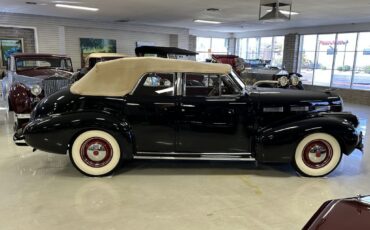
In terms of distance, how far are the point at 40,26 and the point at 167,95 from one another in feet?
33.5

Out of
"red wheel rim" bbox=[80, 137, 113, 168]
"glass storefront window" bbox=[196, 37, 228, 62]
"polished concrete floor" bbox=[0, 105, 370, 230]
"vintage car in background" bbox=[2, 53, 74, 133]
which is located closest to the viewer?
"polished concrete floor" bbox=[0, 105, 370, 230]

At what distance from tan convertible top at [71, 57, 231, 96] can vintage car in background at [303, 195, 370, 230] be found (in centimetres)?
261

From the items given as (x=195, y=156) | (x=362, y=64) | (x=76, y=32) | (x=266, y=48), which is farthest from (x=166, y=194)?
(x=266, y=48)

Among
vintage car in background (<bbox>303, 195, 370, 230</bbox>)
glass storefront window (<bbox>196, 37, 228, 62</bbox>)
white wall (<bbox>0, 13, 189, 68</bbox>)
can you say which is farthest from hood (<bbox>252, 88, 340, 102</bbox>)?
glass storefront window (<bbox>196, 37, 228, 62</bbox>)

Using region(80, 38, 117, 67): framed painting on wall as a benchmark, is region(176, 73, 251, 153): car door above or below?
below

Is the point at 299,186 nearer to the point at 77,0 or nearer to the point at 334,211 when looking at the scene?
the point at 334,211

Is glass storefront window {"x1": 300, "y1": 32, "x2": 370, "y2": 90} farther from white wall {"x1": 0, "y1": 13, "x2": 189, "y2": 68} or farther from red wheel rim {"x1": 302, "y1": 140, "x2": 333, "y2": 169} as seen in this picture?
red wheel rim {"x1": 302, "y1": 140, "x2": 333, "y2": 169}

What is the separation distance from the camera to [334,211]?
5.52ft

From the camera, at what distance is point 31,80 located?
5.86 metres

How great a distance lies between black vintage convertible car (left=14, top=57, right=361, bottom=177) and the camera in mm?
3936

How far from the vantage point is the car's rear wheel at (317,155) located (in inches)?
157

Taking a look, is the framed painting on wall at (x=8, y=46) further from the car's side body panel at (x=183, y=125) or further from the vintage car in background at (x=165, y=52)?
the car's side body panel at (x=183, y=125)

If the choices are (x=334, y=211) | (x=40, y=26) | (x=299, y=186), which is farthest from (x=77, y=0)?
(x=334, y=211)

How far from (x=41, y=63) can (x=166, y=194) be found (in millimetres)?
5742
